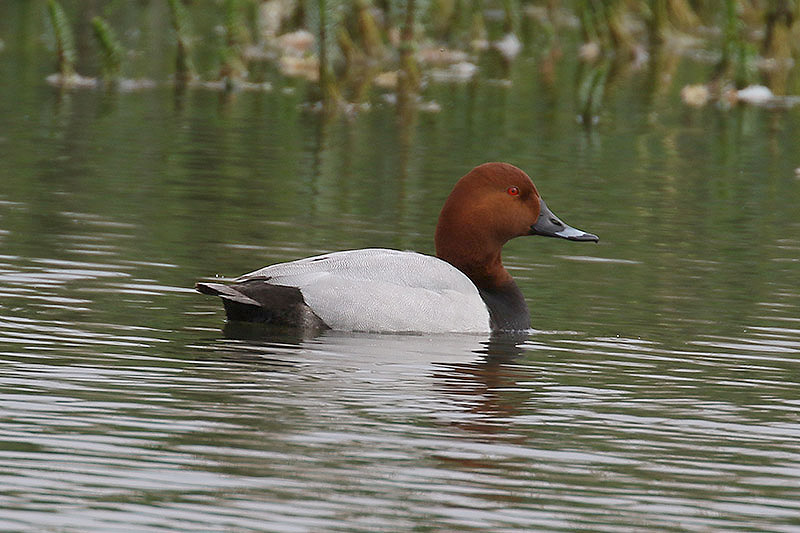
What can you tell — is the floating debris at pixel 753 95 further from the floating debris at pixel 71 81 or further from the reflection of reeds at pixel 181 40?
the floating debris at pixel 71 81

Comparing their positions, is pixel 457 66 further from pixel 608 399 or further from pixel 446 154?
pixel 608 399

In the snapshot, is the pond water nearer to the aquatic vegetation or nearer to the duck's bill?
the duck's bill

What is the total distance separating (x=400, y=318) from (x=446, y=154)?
7.65 m

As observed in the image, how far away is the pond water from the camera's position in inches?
217

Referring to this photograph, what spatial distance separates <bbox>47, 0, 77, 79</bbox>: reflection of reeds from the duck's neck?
400 inches

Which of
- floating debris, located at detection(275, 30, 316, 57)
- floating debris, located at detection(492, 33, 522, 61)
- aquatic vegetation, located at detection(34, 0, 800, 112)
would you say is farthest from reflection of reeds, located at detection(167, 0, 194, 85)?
floating debris, located at detection(492, 33, 522, 61)

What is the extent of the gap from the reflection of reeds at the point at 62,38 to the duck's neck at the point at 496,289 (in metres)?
10.2

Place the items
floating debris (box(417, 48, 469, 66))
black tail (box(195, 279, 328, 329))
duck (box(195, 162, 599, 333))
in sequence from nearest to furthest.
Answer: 1. black tail (box(195, 279, 328, 329))
2. duck (box(195, 162, 599, 333))
3. floating debris (box(417, 48, 469, 66))

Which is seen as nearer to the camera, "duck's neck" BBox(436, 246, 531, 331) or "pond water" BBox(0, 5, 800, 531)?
"pond water" BBox(0, 5, 800, 531)

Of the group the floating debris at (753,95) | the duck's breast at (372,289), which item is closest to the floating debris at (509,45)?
the floating debris at (753,95)

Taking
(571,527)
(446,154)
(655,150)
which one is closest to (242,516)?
(571,527)

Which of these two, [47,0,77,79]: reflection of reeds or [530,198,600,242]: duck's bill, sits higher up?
[47,0,77,79]: reflection of reeds

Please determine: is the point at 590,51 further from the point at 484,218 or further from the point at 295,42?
the point at 484,218

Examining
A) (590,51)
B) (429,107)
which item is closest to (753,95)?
(429,107)
